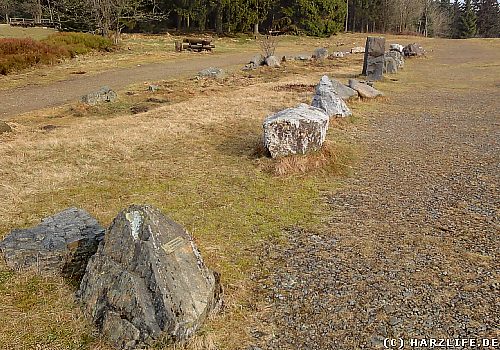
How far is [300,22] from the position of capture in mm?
39469

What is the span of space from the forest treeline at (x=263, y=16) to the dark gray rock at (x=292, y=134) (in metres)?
22.1

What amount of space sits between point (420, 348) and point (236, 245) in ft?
6.06

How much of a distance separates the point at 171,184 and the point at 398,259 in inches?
118

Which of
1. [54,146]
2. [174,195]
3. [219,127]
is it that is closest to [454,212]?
[174,195]

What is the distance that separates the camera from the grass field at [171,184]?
9.89ft

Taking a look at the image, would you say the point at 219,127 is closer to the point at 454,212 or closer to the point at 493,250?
the point at 454,212

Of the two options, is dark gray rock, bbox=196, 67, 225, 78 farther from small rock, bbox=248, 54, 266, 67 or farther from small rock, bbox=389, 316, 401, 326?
small rock, bbox=389, 316, 401, 326

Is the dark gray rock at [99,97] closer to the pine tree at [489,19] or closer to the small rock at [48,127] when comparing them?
the small rock at [48,127]

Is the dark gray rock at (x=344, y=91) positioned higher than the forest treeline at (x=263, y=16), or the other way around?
the forest treeline at (x=263, y=16)

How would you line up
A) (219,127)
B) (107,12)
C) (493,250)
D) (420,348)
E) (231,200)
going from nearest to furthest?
(420,348) → (493,250) → (231,200) → (219,127) → (107,12)

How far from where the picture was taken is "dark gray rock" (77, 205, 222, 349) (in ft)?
8.88

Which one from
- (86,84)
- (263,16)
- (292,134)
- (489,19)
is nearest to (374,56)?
(86,84)

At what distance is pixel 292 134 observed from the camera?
20.1ft

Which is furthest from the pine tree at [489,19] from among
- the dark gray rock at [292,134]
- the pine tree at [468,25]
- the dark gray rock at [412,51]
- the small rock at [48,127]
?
the small rock at [48,127]
